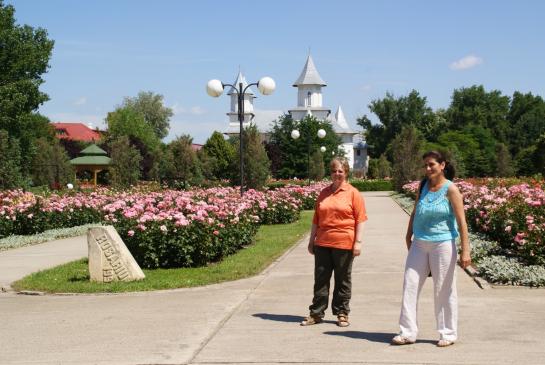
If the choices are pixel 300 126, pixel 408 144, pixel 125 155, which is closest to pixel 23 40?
pixel 125 155

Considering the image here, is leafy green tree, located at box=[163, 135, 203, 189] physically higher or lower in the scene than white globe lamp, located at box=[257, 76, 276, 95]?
lower

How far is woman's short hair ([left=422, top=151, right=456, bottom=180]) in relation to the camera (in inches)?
243

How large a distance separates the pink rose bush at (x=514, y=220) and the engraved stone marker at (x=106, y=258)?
5819 millimetres

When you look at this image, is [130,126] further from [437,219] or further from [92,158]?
[437,219]

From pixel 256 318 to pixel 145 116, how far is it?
102 metres

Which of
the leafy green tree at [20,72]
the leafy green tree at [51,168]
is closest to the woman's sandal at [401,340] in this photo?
the leafy green tree at [20,72]

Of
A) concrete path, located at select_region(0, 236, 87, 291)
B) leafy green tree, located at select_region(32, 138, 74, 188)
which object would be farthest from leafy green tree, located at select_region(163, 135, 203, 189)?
concrete path, located at select_region(0, 236, 87, 291)

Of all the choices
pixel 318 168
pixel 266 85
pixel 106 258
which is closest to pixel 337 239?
pixel 106 258

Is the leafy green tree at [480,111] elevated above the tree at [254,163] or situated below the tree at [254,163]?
above

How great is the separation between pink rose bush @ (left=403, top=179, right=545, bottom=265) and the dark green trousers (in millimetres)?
4563

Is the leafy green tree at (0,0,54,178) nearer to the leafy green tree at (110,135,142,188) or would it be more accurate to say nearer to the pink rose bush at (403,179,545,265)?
the leafy green tree at (110,135,142,188)

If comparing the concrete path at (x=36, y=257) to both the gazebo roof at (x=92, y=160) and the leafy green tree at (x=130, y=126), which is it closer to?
the gazebo roof at (x=92, y=160)

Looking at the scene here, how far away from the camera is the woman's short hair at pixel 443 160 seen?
20.2 feet

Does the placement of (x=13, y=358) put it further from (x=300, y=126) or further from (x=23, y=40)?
(x=300, y=126)
